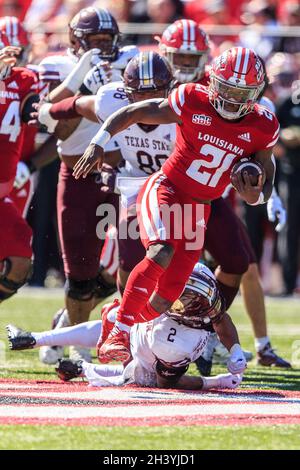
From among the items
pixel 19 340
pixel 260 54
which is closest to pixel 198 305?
pixel 19 340

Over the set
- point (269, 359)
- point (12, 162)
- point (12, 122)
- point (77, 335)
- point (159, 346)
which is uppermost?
point (12, 122)

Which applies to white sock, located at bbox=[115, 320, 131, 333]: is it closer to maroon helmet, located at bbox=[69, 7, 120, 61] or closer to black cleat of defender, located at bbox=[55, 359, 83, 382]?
black cleat of defender, located at bbox=[55, 359, 83, 382]

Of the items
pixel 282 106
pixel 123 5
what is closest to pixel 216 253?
pixel 282 106

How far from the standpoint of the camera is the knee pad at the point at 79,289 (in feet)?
23.7

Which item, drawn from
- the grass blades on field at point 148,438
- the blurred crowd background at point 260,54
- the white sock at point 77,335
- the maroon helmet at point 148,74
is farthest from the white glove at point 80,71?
the blurred crowd background at point 260,54

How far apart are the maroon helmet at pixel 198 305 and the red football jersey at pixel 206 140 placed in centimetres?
52

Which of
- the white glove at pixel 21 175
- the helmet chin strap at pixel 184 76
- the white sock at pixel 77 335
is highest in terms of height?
the helmet chin strap at pixel 184 76

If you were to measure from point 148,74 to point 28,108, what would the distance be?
3.65 ft

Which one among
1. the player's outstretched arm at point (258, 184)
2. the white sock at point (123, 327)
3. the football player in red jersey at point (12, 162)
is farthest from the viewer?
the football player in red jersey at point (12, 162)

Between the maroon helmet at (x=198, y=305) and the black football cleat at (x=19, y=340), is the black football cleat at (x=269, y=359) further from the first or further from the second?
the black football cleat at (x=19, y=340)

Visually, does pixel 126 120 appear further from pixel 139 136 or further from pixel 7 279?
pixel 7 279

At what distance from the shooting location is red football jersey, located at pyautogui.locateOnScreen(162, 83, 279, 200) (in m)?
5.98

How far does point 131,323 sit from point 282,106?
19.5 ft

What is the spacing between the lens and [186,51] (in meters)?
7.48
